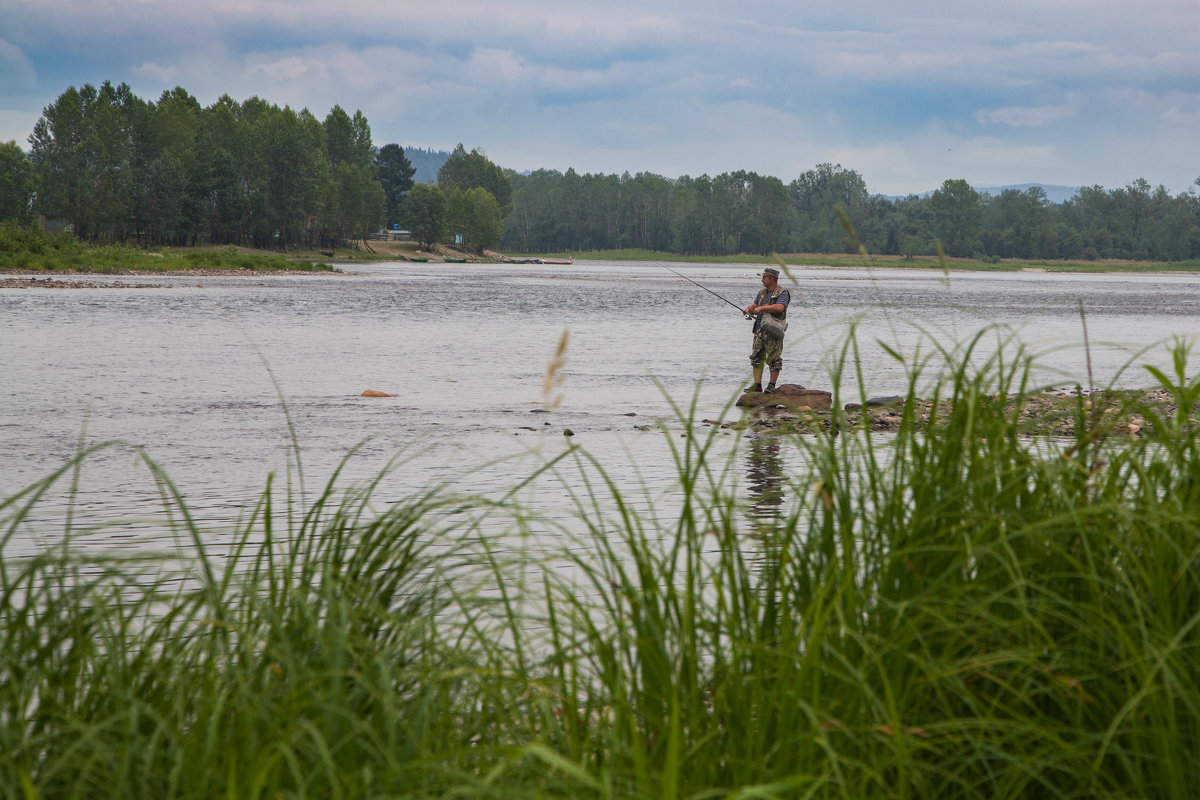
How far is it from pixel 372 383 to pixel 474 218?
5444 inches

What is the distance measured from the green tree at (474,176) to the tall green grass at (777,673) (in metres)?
181

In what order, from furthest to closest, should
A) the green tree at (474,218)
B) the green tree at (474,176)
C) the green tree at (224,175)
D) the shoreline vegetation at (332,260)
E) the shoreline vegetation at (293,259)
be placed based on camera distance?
the green tree at (474,176) < the green tree at (474,218) < the green tree at (224,175) < the shoreline vegetation at (332,260) < the shoreline vegetation at (293,259)

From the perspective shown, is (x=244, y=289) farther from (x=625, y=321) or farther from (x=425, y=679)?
(x=425, y=679)

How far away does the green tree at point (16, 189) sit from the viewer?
97.3 meters

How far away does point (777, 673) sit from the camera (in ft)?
8.86

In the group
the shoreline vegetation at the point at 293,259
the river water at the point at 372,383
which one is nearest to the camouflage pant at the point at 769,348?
the river water at the point at 372,383

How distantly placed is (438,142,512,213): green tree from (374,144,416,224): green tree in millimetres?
13421

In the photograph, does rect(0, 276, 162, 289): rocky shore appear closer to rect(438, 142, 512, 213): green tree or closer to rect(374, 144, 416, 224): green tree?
rect(374, 144, 416, 224): green tree

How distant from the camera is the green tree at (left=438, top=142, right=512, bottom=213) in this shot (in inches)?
7254

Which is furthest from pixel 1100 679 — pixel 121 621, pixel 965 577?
pixel 121 621

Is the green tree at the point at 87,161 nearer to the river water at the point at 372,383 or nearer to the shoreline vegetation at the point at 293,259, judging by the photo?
the shoreline vegetation at the point at 293,259

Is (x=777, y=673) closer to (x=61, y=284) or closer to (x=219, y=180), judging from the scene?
(x=61, y=284)

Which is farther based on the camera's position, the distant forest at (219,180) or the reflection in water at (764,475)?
the distant forest at (219,180)

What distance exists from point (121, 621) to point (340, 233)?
441 feet
